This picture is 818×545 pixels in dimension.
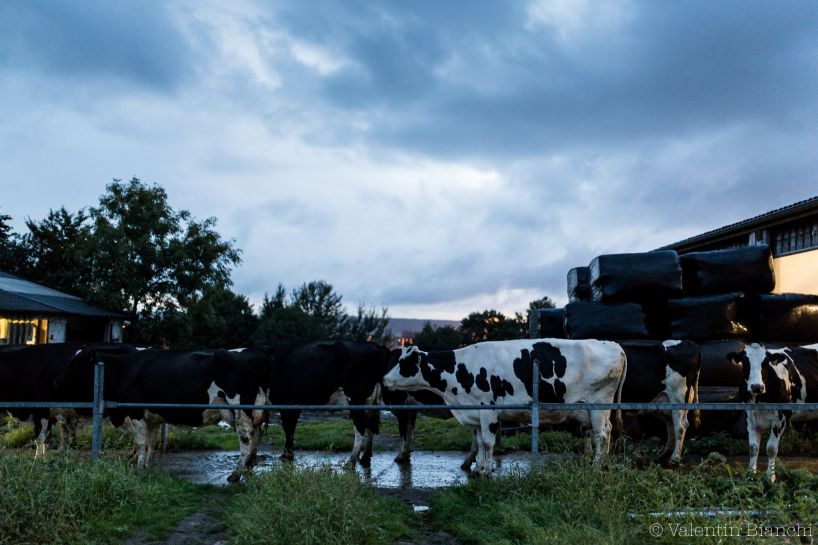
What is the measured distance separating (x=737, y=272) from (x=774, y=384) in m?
2.33

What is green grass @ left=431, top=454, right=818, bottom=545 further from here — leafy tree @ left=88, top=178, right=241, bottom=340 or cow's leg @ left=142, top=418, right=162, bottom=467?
leafy tree @ left=88, top=178, right=241, bottom=340

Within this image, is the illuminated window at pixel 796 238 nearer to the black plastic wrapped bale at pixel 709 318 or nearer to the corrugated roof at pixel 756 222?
the corrugated roof at pixel 756 222

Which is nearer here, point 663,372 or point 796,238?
point 663,372

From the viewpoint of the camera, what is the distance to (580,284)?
1524 cm

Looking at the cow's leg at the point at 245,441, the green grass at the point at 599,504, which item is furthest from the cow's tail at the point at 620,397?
the cow's leg at the point at 245,441

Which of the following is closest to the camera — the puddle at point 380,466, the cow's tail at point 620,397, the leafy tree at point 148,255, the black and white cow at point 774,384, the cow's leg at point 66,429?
the puddle at point 380,466

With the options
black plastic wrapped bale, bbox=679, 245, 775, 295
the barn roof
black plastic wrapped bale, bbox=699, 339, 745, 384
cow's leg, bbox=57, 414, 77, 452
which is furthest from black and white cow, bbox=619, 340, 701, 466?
the barn roof

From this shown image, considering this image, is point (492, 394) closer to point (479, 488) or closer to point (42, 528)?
point (479, 488)

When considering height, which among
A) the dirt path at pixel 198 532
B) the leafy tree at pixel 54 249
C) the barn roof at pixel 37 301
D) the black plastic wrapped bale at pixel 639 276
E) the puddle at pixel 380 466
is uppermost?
the leafy tree at pixel 54 249

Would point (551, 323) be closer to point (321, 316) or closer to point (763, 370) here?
point (763, 370)

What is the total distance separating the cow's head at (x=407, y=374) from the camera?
11.1m

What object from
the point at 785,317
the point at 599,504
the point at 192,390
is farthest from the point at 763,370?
the point at 192,390

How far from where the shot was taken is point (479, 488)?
26.6 ft

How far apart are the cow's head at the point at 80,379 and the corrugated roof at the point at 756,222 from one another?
14570 millimetres
